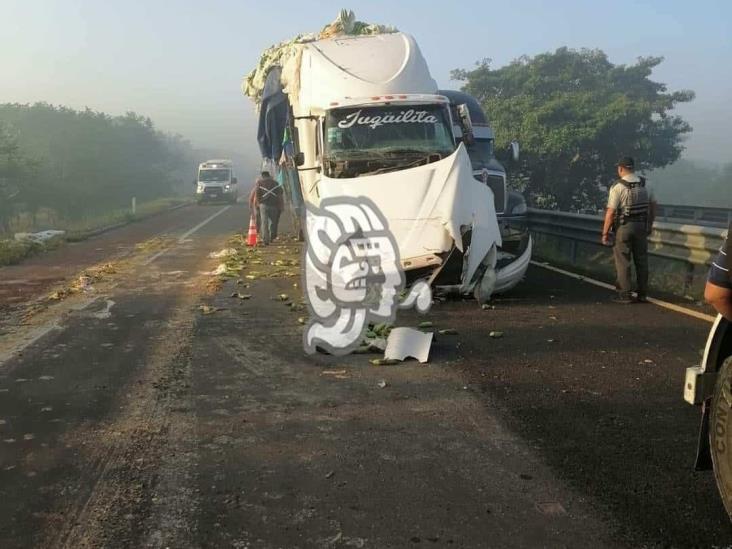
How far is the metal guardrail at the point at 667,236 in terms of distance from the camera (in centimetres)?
968

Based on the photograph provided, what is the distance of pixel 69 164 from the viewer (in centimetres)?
5431

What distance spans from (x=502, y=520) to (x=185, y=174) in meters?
127

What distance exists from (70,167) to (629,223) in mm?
53431

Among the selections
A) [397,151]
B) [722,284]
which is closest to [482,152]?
[397,151]

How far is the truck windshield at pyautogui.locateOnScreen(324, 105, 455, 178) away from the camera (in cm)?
981

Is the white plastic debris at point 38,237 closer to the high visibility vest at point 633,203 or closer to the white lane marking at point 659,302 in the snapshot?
the white lane marking at point 659,302

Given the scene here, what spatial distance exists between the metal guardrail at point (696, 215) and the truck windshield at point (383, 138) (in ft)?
44.6

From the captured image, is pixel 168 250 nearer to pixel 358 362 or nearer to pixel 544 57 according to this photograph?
pixel 358 362

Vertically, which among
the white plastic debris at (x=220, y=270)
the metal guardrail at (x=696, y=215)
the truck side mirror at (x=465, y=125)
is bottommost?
the white plastic debris at (x=220, y=270)

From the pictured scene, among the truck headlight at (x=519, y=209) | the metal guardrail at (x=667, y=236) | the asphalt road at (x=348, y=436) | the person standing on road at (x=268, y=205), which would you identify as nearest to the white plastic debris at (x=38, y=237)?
the person standing on road at (x=268, y=205)

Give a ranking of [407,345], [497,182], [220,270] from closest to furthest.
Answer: [407,345], [220,270], [497,182]

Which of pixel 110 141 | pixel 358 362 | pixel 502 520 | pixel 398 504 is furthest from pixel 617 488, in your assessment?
pixel 110 141

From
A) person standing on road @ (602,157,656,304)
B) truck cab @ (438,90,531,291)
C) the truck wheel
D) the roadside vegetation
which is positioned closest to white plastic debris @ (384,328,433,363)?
truck cab @ (438,90,531,291)

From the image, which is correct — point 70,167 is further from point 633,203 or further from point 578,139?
point 633,203
